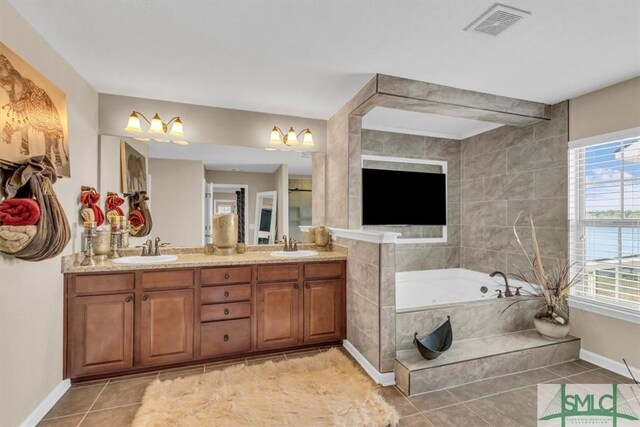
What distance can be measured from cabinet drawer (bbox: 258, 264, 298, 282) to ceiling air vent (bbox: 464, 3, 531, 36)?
2.18 metres

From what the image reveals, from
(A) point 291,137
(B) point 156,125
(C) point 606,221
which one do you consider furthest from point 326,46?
(C) point 606,221

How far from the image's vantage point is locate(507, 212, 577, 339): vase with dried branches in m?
2.62

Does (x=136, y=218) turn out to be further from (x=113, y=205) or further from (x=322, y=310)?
(x=322, y=310)

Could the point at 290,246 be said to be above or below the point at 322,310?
above

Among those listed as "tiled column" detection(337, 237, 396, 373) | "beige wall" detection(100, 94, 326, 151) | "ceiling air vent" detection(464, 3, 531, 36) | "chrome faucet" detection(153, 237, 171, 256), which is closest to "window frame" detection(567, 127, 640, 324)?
"ceiling air vent" detection(464, 3, 531, 36)

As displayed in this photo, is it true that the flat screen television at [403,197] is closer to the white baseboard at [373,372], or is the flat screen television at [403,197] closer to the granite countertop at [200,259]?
the granite countertop at [200,259]

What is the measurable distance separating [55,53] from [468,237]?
4.47 m

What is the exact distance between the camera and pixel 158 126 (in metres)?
2.75

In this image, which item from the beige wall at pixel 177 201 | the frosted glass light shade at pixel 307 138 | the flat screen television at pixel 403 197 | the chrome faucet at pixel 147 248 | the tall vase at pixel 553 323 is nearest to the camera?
the tall vase at pixel 553 323

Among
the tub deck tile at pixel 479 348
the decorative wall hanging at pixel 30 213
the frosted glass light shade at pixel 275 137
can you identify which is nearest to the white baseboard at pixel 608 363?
the tub deck tile at pixel 479 348

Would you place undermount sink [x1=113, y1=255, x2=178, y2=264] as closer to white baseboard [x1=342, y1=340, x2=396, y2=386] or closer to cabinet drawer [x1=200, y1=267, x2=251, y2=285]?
cabinet drawer [x1=200, y1=267, x2=251, y2=285]

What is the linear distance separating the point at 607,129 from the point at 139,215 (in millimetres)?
4243

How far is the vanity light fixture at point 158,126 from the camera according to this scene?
267 centimetres

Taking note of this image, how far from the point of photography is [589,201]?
2.68 meters
